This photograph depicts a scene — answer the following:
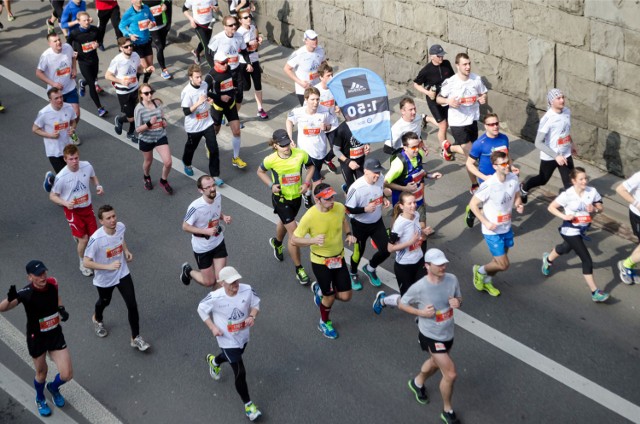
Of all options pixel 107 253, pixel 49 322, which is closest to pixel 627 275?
pixel 107 253

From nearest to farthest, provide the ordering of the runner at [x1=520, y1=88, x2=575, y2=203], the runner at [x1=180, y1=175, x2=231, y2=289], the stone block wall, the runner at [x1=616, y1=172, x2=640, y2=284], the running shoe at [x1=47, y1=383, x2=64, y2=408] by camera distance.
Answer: the running shoe at [x1=47, y1=383, x2=64, y2=408] → the runner at [x1=180, y1=175, x2=231, y2=289] → the runner at [x1=616, y1=172, x2=640, y2=284] → the runner at [x1=520, y1=88, x2=575, y2=203] → the stone block wall

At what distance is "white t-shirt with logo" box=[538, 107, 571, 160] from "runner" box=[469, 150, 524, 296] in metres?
1.89

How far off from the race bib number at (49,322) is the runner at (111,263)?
0.82 metres

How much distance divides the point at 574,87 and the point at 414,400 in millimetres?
6552

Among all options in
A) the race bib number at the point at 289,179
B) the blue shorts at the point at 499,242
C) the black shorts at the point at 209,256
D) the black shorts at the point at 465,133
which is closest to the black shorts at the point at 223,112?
the race bib number at the point at 289,179

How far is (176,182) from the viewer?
1432cm

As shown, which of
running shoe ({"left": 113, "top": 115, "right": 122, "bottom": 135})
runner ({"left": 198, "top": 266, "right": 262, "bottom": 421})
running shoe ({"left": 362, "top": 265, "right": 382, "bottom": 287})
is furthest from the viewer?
running shoe ({"left": 113, "top": 115, "right": 122, "bottom": 135})

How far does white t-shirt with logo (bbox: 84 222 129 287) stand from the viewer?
10.2m

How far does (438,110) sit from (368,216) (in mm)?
4197

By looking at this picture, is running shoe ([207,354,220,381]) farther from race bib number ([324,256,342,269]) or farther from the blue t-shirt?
the blue t-shirt

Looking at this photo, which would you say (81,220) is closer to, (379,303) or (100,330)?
(100,330)

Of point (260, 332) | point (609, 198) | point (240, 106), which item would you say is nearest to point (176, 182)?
point (240, 106)

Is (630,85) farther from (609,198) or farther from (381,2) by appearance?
(381,2)

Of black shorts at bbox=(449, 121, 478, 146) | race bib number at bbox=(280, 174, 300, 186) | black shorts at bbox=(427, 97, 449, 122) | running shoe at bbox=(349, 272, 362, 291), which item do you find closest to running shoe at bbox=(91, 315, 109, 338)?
race bib number at bbox=(280, 174, 300, 186)
